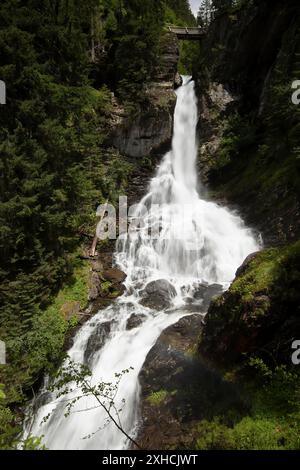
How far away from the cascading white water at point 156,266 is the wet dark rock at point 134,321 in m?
0.15

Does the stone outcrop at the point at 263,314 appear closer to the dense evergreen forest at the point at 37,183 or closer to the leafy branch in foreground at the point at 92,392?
the leafy branch in foreground at the point at 92,392

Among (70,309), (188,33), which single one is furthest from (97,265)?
(188,33)

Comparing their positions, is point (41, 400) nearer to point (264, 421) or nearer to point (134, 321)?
point (134, 321)

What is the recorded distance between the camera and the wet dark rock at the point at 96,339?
34.6 ft

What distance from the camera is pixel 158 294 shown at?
12734 mm

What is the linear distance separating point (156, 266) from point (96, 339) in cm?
511

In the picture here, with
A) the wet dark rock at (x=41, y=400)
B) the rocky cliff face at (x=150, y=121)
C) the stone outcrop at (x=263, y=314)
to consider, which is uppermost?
the rocky cliff face at (x=150, y=121)

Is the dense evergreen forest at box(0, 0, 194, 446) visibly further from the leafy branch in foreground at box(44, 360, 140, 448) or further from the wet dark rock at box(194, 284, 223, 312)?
the wet dark rock at box(194, 284, 223, 312)

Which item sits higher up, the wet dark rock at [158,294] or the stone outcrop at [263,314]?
the stone outcrop at [263,314]

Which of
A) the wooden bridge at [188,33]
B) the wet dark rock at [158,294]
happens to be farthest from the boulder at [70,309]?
the wooden bridge at [188,33]

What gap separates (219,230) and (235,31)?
15.4 meters

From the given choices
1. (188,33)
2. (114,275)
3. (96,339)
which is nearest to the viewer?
(96,339)

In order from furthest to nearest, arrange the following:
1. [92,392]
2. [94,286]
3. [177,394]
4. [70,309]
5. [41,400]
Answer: [94,286], [70,309], [41,400], [177,394], [92,392]

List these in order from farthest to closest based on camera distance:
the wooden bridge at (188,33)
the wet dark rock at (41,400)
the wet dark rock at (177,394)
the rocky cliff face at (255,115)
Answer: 1. the wooden bridge at (188,33)
2. the rocky cliff face at (255,115)
3. the wet dark rock at (41,400)
4. the wet dark rock at (177,394)
